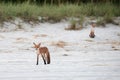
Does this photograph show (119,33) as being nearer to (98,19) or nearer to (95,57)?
(98,19)

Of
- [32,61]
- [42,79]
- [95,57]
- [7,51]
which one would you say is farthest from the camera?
[7,51]

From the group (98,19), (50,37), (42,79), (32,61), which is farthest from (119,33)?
(42,79)

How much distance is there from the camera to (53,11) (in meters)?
12.9

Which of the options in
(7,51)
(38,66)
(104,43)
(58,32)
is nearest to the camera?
(38,66)

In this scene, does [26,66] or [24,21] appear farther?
[24,21]

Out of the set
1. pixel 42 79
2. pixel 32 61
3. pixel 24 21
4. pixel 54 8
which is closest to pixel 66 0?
pixel 54 8

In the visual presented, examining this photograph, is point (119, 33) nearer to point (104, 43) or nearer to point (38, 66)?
point (104, 43)

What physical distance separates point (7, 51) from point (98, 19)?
4410mm

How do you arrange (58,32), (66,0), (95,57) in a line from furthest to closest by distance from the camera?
1. (66,0)
2. (58,32)
3. (95,57)

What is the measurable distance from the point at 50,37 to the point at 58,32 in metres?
0.66

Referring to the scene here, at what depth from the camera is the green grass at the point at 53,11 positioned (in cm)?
1211

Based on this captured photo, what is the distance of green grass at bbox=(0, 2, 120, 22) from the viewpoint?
12.1m

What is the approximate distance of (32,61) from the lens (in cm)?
790

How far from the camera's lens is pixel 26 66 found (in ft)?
24.2
